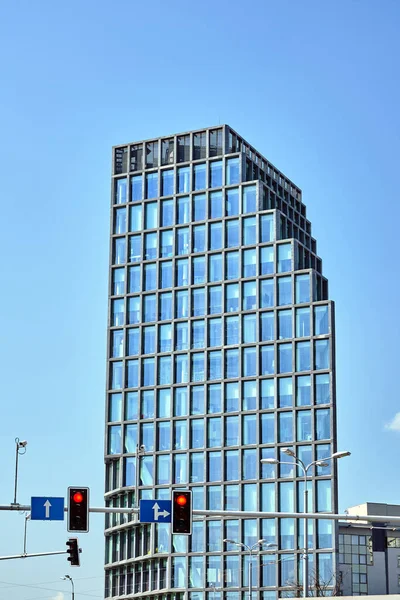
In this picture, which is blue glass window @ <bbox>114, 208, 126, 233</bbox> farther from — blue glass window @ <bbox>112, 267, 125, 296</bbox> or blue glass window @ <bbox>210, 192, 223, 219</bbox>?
blue glass window @ <bbox>210, 192, 223, 219</bbox>

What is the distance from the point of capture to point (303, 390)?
353 feet

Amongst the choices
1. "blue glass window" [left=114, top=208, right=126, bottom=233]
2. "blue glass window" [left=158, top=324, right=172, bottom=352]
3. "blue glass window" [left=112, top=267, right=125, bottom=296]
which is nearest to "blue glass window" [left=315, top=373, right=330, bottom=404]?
"blue glass window" [left=158, top=324, right=172, bottom=352]

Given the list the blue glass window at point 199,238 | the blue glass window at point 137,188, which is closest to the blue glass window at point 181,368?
the blue glass window at point 199,238

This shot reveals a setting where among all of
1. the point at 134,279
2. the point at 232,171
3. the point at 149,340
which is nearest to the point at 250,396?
the point at 149,340

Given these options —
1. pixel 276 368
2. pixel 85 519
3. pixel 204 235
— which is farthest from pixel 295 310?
pixel 85 519

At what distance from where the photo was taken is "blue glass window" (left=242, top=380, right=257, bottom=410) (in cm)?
10969

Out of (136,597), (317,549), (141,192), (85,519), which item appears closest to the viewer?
(85,519)

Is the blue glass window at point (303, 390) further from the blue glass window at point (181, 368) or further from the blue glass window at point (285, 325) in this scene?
the blue glass window at point (181, 368)

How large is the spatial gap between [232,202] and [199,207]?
3488mm

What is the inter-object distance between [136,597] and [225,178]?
40.5 meters

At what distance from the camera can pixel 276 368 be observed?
109000 mm

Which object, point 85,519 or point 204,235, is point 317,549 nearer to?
point 204,235

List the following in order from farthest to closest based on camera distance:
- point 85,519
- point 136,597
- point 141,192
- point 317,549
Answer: point 141,192
point 136,597
point 317,549
point 85,519

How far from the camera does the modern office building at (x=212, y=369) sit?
107m
